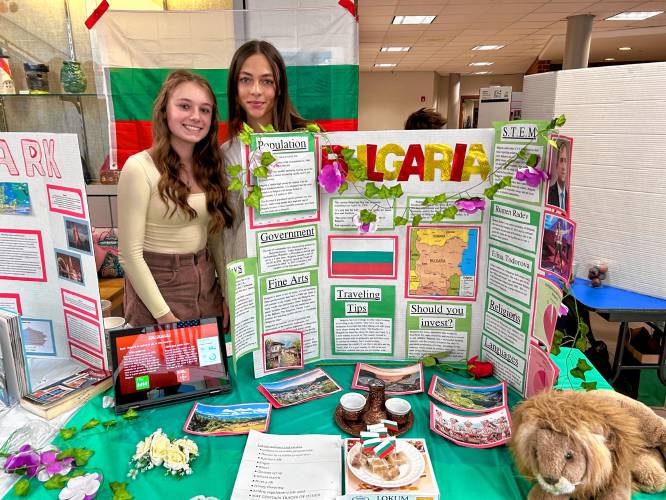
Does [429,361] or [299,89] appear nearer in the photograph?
[429,361]

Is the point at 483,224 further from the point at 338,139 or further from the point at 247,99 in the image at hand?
the point at 247,99

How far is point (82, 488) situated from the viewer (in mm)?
972

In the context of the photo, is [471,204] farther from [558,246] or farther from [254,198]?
[254,198]

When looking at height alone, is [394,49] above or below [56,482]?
above

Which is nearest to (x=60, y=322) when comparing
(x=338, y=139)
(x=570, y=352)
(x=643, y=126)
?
(x=338, y=139)

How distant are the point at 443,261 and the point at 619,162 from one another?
1297 mm

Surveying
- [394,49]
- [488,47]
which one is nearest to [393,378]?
[394,49]

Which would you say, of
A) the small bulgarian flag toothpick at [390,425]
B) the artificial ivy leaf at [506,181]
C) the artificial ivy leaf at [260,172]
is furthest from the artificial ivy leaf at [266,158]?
the small bulgarian flag toothpick at [390,425]

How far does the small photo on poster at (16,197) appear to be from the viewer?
1369 mm

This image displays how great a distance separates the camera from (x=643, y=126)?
2037 millimetres

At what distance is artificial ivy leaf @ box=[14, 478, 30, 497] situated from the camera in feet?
3.21

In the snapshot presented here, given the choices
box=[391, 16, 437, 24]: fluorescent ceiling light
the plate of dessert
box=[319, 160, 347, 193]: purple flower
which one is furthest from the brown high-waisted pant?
box=[391, 16, 437, 24]: fluorescent ceiling light

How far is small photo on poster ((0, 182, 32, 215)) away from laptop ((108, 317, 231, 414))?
0.49 metres

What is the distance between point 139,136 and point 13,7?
135 centimetres
